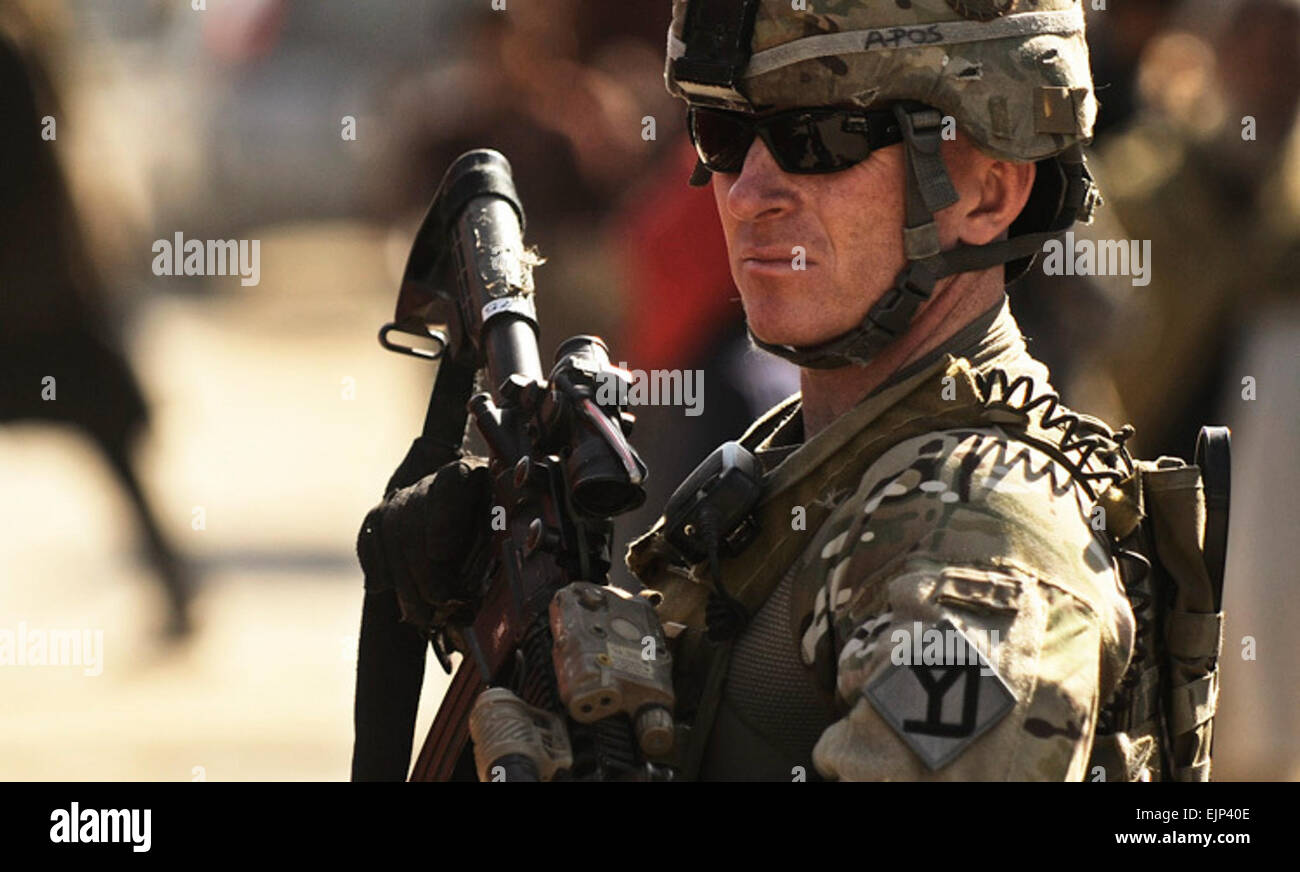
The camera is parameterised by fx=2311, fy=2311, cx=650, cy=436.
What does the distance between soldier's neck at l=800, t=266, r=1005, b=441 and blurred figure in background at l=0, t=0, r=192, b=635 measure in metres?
5.57

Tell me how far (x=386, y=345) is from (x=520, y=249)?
0.33 metres

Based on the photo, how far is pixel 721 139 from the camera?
11.4 feet

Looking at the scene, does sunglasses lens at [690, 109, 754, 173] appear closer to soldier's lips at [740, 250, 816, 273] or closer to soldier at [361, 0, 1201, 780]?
soldier at [361, 0, 1201, 780]

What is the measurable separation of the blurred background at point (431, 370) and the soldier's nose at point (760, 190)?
1.55m

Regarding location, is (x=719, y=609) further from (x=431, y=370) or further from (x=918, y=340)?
(x=431, y=370)

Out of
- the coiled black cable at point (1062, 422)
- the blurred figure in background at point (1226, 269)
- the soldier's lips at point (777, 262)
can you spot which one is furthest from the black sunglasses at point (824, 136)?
the blurred figure in background at point (1226, 269)

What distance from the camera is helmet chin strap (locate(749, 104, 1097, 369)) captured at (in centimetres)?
334

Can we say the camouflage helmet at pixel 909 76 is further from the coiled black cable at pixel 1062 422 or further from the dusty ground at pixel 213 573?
the dusty ground at pixel 213 573

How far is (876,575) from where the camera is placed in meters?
2.92

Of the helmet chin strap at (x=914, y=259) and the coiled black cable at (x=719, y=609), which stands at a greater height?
the helmet chin strap at (x=914, y=259)

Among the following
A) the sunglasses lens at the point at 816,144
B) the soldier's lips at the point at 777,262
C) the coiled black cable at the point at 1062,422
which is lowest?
the coiled black cable at the point at 1062,422

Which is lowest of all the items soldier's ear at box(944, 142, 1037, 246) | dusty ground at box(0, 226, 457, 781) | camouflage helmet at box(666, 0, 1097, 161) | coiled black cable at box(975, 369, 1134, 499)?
dusty ground at box(0, 226, 457, 781)

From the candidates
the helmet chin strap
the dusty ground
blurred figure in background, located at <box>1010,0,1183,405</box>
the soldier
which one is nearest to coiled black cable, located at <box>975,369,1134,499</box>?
the soldier

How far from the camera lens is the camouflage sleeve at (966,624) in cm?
273
